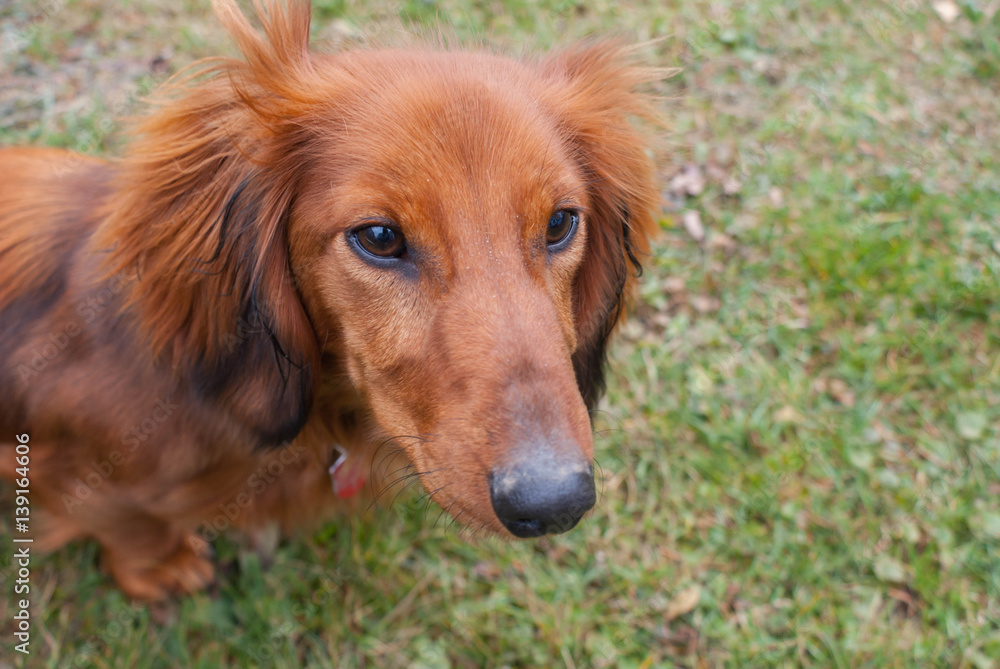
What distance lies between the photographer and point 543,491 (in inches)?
64.9

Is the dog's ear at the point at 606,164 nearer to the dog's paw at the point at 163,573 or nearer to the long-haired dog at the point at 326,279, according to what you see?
the long-haired dog at the point at 326,279

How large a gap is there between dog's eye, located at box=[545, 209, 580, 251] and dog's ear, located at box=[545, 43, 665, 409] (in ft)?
0.60

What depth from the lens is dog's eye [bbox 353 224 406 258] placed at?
1909 mm

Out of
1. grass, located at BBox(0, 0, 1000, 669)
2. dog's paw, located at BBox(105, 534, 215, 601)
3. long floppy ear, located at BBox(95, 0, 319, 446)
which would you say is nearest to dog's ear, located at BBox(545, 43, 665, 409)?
grass, located at BBox(0, 0, 1000, 669)

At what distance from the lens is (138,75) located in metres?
4.48

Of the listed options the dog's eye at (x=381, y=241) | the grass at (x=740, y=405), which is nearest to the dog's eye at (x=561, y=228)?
the dog's eye at (x=381, y=241)

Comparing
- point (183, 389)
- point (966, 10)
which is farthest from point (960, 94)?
point (183, 389)

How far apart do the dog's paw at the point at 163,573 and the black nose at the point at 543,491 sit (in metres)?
1.99

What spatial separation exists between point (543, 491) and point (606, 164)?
1.11 m

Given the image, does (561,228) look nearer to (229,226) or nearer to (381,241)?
(381,241)

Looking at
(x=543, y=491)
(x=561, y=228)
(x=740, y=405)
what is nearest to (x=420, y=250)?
(x=561, y=228)

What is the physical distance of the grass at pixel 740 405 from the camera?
316 centimetres

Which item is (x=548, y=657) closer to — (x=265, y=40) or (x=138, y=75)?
(x=265, y=40)

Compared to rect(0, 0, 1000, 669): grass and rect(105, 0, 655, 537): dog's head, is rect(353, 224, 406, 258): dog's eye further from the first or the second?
rect(0, 0, 1000, 669): grass
